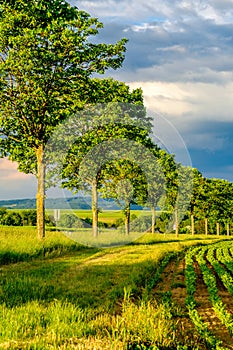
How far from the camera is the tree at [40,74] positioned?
24.6 m

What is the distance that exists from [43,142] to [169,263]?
1084 centimetres

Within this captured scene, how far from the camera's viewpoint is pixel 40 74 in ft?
84.0

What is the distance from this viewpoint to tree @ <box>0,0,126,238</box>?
24.6m

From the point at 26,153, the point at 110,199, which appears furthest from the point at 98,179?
the point at 26,153

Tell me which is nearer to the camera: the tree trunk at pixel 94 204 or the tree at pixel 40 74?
the tree at pixel 40 74

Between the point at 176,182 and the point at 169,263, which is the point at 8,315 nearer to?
the point at 169,263

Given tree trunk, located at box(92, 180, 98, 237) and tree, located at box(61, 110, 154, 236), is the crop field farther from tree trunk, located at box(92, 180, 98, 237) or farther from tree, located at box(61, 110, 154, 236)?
tree trunk, located at box(92, 180, 98, 237)

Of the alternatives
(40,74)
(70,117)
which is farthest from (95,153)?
(40,74)

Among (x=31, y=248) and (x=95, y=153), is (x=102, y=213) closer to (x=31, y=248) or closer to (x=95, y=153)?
(x=95, y=153)

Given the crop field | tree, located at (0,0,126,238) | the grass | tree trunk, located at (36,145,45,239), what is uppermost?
tree, located at (0,0,126,238)

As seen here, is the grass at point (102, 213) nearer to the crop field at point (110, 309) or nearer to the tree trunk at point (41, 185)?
the tree trunk at point (41, 185)

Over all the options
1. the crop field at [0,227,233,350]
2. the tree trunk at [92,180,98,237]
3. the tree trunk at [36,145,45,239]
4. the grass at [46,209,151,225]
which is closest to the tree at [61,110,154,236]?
the tree trunk at [92,180,98,237]

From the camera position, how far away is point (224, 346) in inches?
320

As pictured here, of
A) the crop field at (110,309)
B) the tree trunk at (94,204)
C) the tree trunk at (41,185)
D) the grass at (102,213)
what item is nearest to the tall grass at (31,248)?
the crop field at (110,309)
